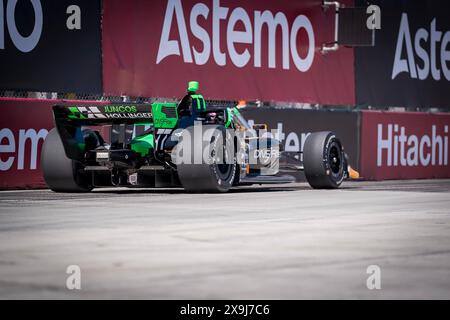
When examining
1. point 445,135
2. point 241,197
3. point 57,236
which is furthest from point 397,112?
point 57,236

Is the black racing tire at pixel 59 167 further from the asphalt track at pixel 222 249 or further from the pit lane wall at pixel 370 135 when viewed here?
the asphalt track at pixel 222 249

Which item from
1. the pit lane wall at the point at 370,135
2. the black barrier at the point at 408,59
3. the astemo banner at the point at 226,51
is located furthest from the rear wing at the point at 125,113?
the black barrier at the point at 408,59

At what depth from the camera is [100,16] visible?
18.3 m

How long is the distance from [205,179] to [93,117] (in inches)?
73.5

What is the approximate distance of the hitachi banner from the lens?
76.5ft

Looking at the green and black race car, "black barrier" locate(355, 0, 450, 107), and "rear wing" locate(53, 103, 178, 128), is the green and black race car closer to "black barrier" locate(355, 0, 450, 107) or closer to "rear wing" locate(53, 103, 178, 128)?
"rear wing" locate(53, 103, 178, 128)

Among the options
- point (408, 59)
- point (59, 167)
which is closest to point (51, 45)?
point (59, 167)

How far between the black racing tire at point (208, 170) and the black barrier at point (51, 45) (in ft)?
12.5

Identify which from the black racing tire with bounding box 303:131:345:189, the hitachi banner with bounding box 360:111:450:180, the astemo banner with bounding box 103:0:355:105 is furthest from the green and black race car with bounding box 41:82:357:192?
the hitachi banner with bounding box 360:111:450:180

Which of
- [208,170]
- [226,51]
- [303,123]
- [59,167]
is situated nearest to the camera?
[208,170]

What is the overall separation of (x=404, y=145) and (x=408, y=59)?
2179 millimetres

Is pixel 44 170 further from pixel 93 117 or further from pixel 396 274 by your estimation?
pixel 396 274

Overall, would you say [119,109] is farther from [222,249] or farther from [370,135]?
[370,135]

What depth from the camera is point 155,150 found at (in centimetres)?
1506
